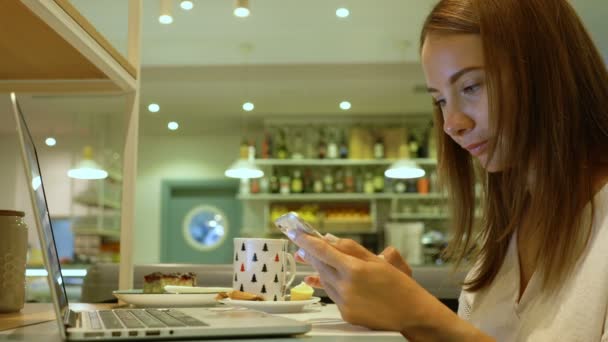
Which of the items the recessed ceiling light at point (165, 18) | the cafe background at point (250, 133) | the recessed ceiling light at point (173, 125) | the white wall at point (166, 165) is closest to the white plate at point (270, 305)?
the recessed ceiling light at point (165, 18)

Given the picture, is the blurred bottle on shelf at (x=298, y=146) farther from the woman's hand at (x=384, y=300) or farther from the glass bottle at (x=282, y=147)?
the woman's hand at (x=384, y=300)

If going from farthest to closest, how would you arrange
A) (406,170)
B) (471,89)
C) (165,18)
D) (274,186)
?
(274,186) → (406,170) → (165,18) → (471,89)

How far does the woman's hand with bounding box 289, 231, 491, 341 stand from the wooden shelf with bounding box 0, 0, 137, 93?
39 centimetres

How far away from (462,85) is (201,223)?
25.3 feet

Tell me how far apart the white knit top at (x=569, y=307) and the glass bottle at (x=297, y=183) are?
6223 millimetres

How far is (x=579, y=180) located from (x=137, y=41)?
0.80 meters

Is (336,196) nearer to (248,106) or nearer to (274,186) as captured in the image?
(274,186)

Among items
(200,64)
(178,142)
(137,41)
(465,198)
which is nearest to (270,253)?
(465,198)

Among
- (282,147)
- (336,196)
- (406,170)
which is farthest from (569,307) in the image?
(282,147)

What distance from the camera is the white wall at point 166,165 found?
818cm

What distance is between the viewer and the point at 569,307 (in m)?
0.78

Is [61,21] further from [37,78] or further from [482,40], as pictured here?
[482,40]

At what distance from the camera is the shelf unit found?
806 millimetres

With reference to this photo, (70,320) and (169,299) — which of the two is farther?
(169,299)
